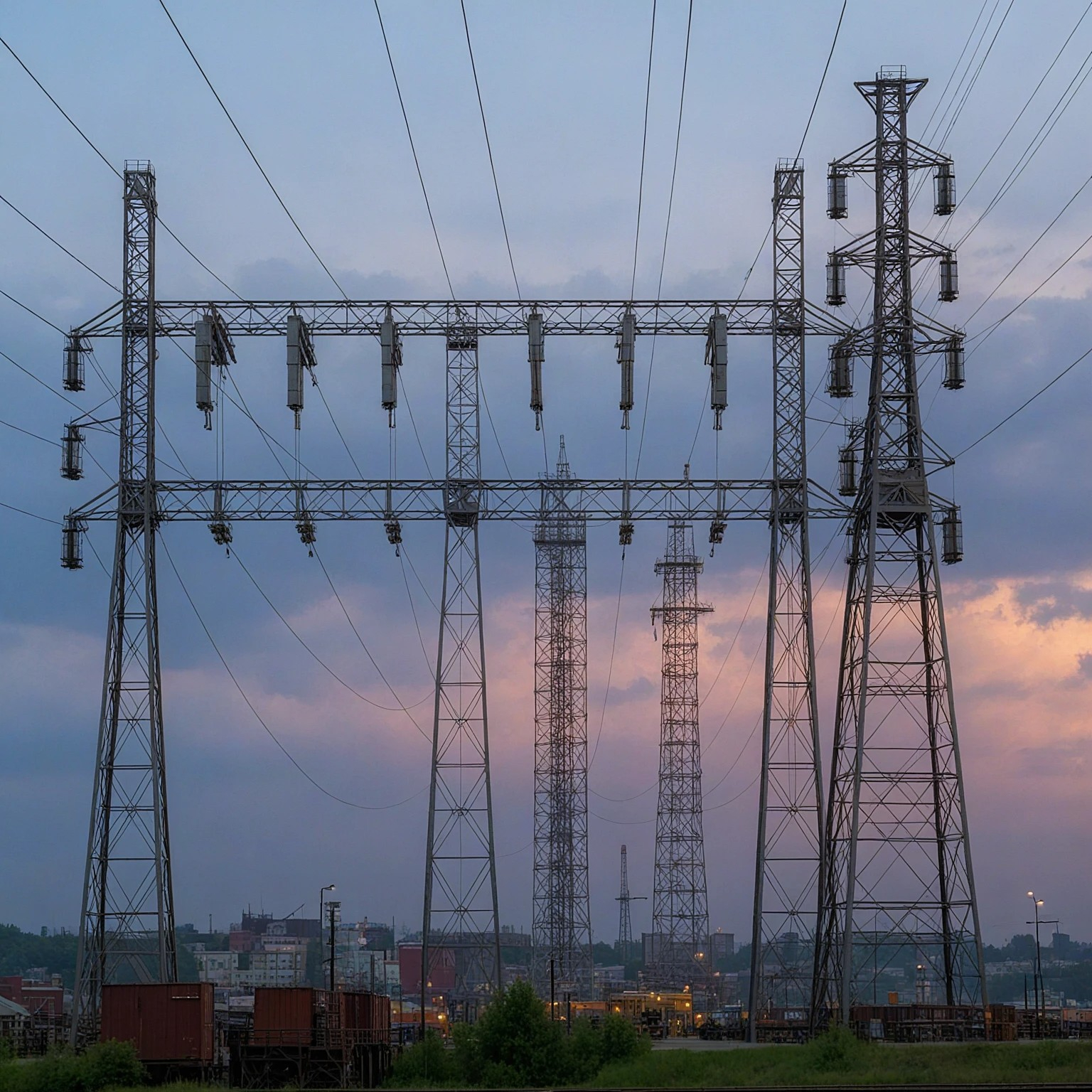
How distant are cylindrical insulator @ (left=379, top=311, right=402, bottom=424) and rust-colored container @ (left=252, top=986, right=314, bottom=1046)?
62.6 feet

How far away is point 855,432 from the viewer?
50500mm

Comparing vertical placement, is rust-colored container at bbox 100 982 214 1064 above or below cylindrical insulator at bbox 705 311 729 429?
below

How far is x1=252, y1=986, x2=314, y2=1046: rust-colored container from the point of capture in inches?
1956

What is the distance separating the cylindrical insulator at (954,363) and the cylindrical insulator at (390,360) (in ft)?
56.6

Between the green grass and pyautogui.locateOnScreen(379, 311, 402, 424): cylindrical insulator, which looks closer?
the green grass

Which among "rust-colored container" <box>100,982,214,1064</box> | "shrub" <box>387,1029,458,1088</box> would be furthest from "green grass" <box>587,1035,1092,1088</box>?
"rust-colored container" <box>100,982,214,1064</box>

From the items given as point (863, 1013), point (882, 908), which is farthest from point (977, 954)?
point (863, 1013)

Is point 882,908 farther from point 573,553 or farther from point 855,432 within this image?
point 573,553

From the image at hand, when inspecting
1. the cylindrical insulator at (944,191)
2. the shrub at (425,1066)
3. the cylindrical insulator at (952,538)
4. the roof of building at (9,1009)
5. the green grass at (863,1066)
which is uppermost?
the cylindrical insulator at (944,191)

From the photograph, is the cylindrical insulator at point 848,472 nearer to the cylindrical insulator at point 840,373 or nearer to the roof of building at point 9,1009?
the cylindrical insulator at point 840,373

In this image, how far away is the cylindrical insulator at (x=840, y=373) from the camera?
50.1m

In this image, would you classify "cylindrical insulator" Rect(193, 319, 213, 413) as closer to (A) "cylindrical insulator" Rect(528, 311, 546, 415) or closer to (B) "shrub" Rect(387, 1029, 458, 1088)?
(A) "cylindrical insulator" Rect(528, 311, 546, 415)

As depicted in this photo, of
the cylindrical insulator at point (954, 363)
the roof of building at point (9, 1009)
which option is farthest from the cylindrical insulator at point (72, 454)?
the roof of building at point (9, 1009)

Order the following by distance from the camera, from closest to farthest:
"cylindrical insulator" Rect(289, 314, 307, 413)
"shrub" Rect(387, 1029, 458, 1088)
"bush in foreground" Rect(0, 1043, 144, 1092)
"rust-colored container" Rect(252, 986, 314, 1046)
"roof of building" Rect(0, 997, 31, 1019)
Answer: "bush in foreground" Rect(0, 1043, 144, 1092)
"cylindrical insulator" Rect(289, 314, 307, 413)
"shrub" Rect(387, 1029, 458, 1088)
"rust-colored container" Rect(252, 986, 314, 1046)
"roof of building" Rect(0, 997, 31, 1019)
